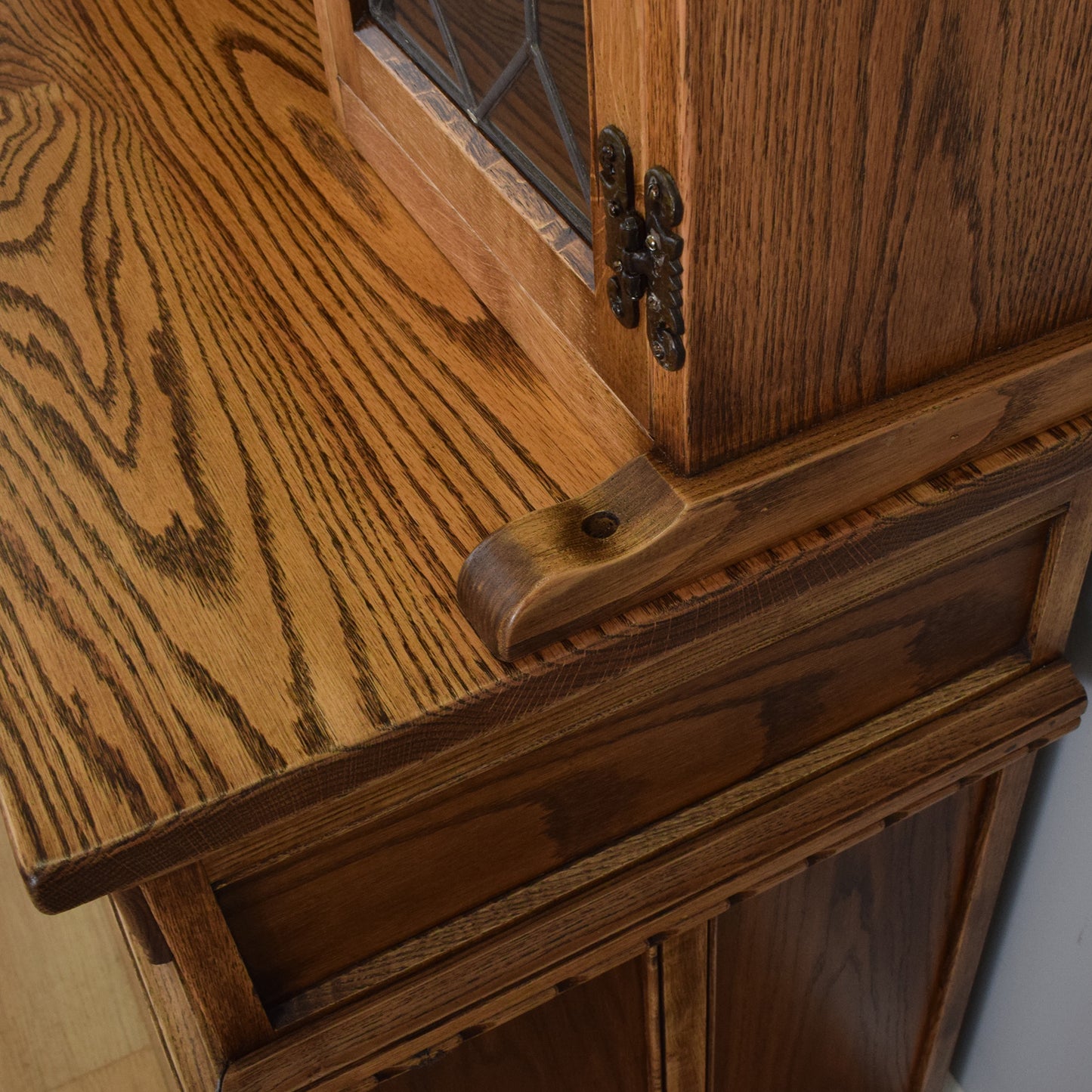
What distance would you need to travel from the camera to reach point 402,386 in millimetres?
525

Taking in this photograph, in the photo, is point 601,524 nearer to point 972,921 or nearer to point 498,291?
point 498,291

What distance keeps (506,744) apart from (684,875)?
16cm

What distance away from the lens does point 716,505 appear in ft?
1.35

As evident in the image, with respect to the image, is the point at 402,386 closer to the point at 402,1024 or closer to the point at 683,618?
the point at 683,618

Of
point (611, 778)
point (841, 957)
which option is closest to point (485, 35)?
point (611, 778)

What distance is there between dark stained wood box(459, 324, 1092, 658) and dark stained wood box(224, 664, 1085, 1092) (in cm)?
18

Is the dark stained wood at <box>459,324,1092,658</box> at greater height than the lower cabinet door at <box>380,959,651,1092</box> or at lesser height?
greater

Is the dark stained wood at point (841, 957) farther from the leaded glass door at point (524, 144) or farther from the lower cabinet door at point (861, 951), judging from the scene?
the leaded glass door at point (524, 144)

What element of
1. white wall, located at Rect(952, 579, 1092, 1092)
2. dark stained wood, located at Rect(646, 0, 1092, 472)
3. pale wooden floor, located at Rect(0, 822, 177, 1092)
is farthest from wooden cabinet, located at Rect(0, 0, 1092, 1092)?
pale wooden floor, located at Rect(0, 822, 177, 1092)

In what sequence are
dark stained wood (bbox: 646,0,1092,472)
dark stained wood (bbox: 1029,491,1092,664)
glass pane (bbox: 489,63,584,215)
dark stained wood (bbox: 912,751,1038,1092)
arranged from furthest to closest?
dark stained wood (bbox: 912,751,1038,1092) < dark stained wood (bbox: 1029,491,1092,664) < glass pane (bbox: 489,63,584,215) < dark stained wood (bbox: 646,0,1092,472)

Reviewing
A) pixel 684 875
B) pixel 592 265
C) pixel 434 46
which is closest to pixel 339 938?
pixel 684 875

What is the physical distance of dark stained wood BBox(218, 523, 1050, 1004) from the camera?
0.47 m

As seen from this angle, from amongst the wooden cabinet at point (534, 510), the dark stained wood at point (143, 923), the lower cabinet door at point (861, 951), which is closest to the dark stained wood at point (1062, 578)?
the wooden cabinet at point (534, 510)

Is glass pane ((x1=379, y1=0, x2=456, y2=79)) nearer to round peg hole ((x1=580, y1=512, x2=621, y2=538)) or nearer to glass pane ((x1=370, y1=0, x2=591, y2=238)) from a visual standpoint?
glass pane ((x1=370, y1=0, x2=591, y2=238))
